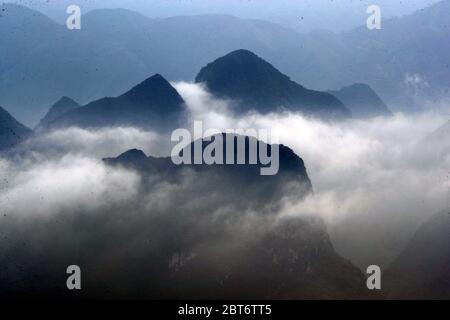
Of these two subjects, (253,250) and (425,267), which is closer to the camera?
(253,250)

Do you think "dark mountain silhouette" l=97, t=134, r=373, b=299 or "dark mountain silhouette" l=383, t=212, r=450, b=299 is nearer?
"dark mountain silhouette" l=97, t=134, r=373, b=299

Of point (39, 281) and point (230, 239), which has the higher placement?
point (230, 239)

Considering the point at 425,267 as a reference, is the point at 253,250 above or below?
above
